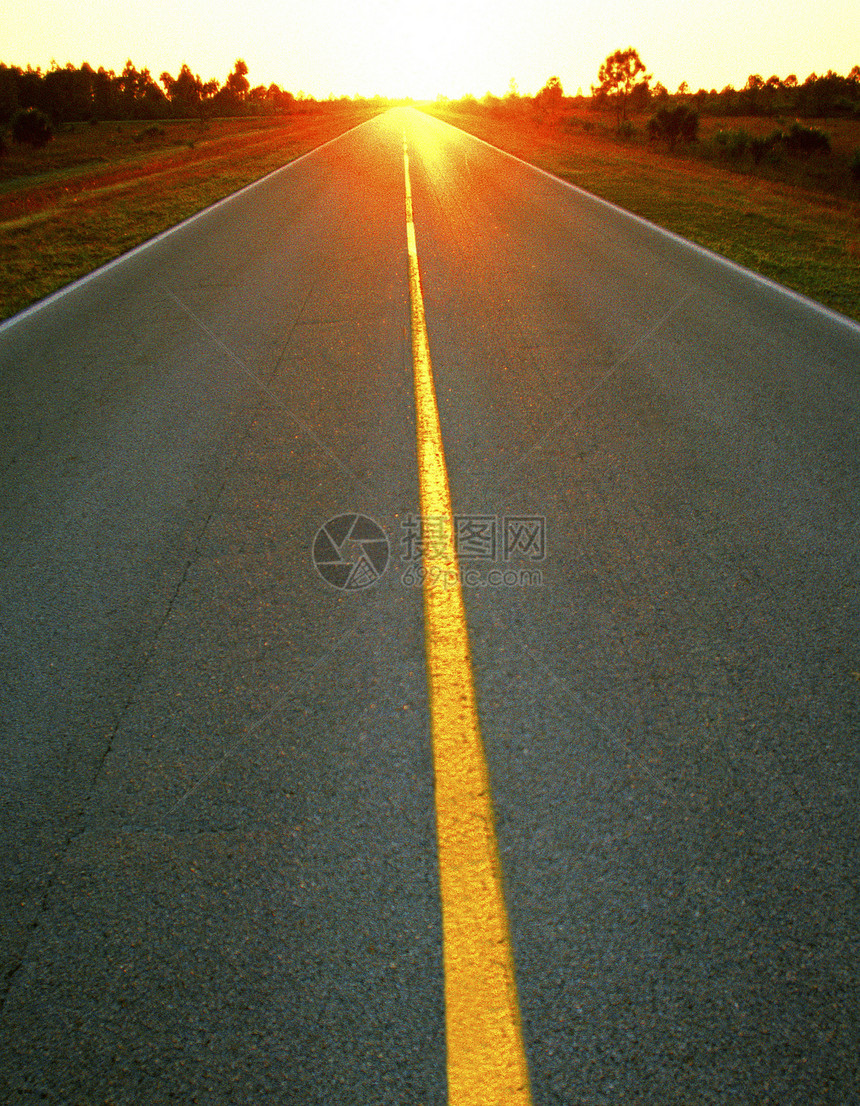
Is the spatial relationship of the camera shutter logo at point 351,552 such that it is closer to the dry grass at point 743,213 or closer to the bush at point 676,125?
the dry grass at point 743,213

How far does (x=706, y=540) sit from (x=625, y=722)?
1431mm

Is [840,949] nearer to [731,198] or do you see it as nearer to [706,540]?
[706,540]

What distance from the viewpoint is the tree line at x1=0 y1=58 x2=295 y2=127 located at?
71.9 m

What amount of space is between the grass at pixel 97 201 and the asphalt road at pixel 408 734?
550 cm

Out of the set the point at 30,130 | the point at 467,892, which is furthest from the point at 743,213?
the point at 30,130

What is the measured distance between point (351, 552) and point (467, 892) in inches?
73.2

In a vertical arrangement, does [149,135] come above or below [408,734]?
above

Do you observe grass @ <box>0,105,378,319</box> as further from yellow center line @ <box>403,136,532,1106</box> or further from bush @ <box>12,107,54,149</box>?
bush @ <box>12,107,54,149</box>

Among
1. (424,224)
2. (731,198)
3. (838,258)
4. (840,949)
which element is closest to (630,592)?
(840,949)

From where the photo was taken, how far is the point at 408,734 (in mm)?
2254

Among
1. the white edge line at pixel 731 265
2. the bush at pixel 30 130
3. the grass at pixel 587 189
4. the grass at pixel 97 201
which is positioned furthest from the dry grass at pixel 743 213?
the bush at pixel 30 130

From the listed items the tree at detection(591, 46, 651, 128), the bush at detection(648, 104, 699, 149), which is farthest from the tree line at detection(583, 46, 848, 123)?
the bush at detection(648, 104, 699, 149)

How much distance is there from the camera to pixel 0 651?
2768 millimetres

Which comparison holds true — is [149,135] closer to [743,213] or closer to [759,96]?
[743,213]
